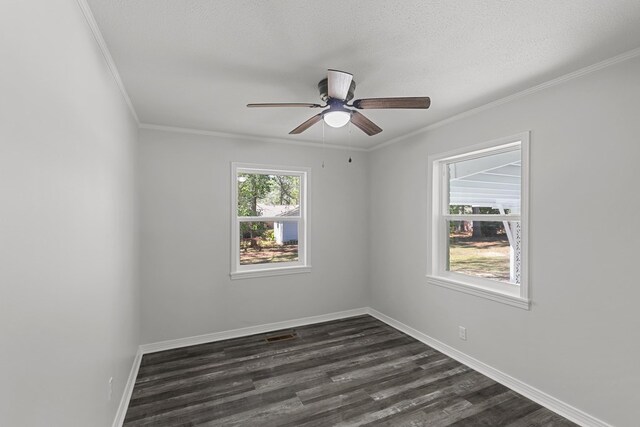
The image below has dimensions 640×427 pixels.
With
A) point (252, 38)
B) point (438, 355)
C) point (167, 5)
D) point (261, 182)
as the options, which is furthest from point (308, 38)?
point (438, 355)

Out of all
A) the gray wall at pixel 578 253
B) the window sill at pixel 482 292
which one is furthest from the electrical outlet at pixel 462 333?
the window sill at pixel 482 292

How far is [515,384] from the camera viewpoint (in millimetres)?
2568

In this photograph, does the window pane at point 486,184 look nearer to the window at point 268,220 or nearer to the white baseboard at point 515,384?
the white baseboard at point 515,384

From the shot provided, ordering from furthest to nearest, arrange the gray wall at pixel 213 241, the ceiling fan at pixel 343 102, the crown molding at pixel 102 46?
the gray wall at pixel 213 241 → the ceiling fan at pixel 343 102 → the crown molding at pixel 102 46

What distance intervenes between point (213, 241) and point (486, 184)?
3.08m

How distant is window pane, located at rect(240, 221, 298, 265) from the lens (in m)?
3.95

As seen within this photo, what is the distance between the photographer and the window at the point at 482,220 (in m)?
2.65

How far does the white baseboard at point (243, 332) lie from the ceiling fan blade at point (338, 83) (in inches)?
119

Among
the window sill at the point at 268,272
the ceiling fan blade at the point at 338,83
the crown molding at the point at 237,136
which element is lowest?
the window sill at the point at 268,272

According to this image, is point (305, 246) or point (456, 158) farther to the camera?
point (305, 246)

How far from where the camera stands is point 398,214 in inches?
156

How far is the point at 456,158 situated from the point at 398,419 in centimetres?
250

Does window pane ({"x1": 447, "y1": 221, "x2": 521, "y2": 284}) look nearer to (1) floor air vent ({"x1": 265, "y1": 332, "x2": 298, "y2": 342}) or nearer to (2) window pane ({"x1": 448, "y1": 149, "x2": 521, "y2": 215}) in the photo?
(2) window pane ({"x1": 448, "y1": 149, "x2": 521, "y2": 215})

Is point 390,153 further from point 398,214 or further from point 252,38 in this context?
point 252,38
